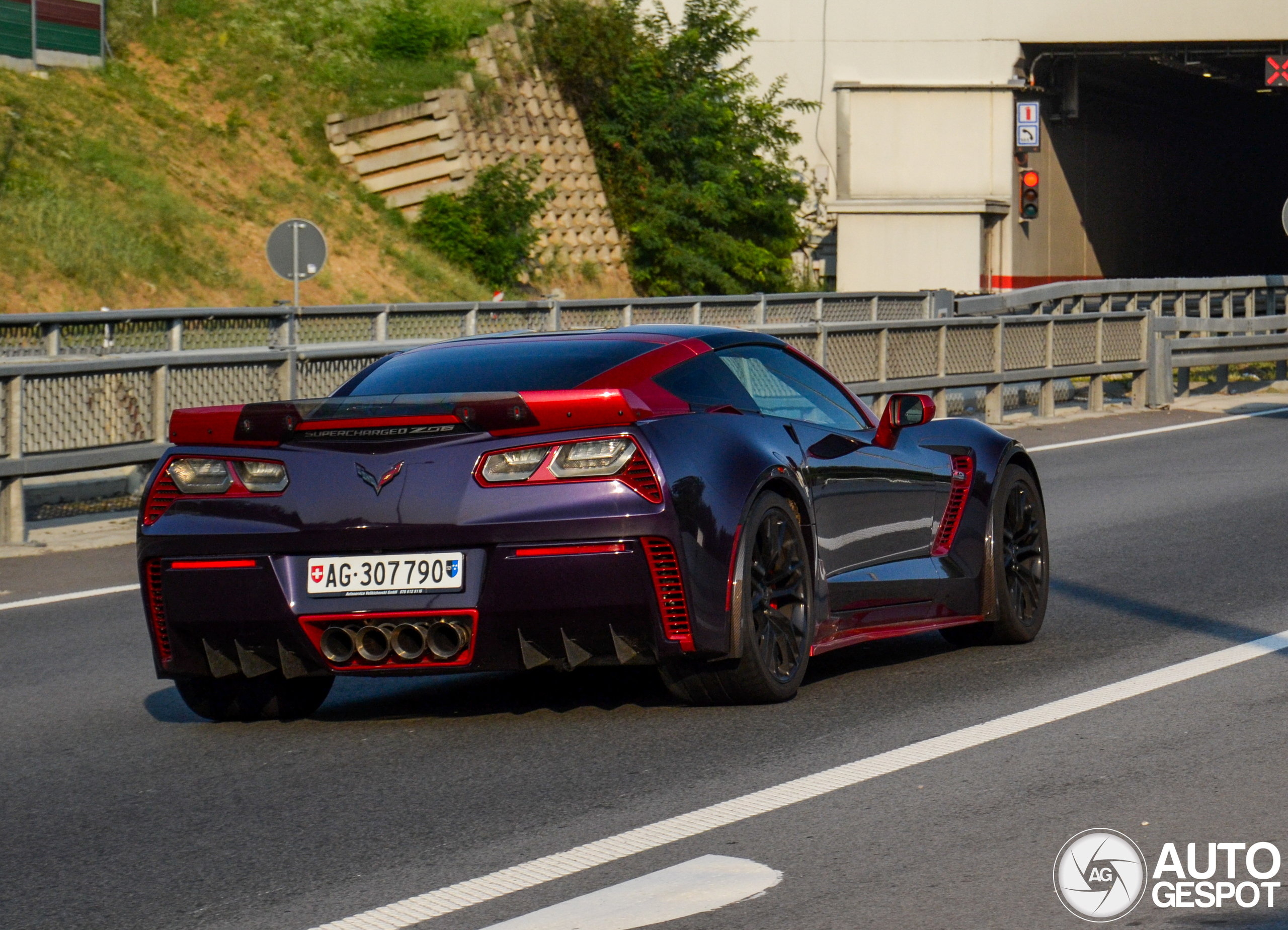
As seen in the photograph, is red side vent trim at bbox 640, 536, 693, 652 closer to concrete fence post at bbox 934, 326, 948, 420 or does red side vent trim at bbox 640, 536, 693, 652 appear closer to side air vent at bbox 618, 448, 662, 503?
side air vent at bbox 618, 448, 662, 503

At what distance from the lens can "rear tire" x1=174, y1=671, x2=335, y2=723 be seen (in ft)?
22.5

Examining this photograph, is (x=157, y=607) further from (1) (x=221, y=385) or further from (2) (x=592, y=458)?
(1) (x=221, y=385)

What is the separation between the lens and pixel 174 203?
35625 mm

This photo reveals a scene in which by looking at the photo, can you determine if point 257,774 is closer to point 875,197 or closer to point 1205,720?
point 1205,720

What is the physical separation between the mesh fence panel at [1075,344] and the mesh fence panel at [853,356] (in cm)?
326

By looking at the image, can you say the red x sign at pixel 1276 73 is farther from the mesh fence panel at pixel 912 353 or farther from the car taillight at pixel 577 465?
the car taillight at pixel 577 465

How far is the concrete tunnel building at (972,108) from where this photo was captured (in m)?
48.3

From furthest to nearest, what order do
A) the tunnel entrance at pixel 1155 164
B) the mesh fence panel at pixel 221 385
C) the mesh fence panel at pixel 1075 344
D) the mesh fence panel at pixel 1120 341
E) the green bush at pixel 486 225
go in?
the tunnel entrance at pixel 1155 164
the green bush at pixel 486 225
the mesh fence panel at pixel 1120 341
the mesh fence panel at pixel 1075 344
the mesh fence panel at pixel 221 385

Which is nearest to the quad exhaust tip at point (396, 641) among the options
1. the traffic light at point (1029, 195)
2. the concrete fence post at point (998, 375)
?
the concrete fence post at point (998, 375)

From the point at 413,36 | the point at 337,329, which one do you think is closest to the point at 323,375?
the point at 337,329

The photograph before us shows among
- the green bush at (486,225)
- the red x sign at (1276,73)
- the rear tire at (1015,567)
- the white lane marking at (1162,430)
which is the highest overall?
the red x sign at (1276,73)

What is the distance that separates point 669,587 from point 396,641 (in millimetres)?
851

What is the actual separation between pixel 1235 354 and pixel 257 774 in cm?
2089

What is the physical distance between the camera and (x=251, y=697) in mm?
6934
